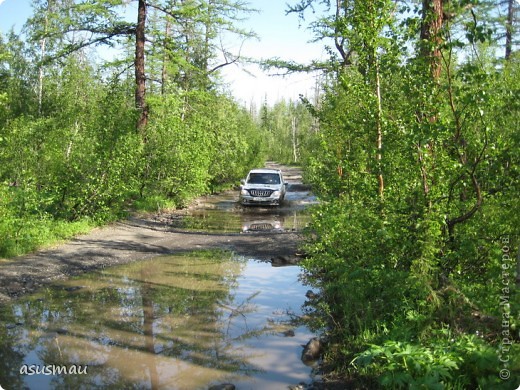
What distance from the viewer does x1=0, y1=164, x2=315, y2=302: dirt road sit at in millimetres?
8516

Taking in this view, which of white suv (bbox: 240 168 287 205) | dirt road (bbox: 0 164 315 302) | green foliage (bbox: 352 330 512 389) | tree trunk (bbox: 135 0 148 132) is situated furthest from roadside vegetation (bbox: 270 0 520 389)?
white suv (bbox: 240 168 287 205)

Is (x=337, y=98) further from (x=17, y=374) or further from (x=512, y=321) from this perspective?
(x=17, y=374)

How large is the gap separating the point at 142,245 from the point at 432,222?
8406mm

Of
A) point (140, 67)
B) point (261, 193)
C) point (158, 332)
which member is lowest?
point (158, 332)

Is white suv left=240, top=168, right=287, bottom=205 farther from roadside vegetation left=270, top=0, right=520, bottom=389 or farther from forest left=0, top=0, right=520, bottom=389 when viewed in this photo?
roadside vegetation left=270, top=0, right=520, bottom=389

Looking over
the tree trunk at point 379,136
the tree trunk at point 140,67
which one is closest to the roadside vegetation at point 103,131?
the tree trunk at point 140,67

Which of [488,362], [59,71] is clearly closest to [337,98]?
[488,362]

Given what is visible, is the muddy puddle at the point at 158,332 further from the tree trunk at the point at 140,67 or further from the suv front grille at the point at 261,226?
the tree trunk at the point at 140,67

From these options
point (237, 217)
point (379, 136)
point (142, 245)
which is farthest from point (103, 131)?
point (379, 136)

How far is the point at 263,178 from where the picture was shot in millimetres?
22438

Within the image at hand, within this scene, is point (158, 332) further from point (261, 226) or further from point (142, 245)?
point (261, 226)

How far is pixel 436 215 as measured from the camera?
5.07 m

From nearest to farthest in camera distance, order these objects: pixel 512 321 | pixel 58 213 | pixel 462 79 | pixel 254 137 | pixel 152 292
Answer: pixel 512 321, pixel 462 79, pixel 152 292, pixel 58 213, pixel 254 137

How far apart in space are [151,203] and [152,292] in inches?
397
